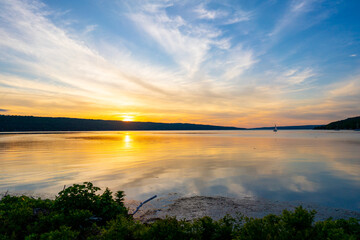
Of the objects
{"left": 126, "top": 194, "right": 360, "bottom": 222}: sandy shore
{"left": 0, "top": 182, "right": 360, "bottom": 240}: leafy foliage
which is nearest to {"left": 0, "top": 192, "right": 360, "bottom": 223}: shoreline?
{"left": 126, "top": 194, "right": 360, "bottom": 222}: sandy shore

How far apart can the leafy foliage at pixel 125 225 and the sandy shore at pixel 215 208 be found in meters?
1.95

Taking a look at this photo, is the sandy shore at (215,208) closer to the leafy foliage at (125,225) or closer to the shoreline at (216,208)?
the shoreline at (216,208)

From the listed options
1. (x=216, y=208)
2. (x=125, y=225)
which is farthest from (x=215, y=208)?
(x=125, y=225)

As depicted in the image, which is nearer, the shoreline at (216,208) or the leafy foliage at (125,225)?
the leafy foliage at (125,225)

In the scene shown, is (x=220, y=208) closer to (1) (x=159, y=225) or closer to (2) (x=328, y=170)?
(1) (x=159, y=225)

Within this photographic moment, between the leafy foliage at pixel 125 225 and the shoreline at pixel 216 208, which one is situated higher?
the leafy foliage at pixel 125 225

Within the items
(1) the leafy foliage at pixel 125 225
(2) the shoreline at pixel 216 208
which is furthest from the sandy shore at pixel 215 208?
(1) the leafy foliage at pixel 125 225

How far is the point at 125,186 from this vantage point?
1432 centimetres

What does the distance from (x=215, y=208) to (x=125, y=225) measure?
16.5ft

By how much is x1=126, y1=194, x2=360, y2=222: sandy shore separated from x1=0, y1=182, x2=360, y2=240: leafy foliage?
1951mm

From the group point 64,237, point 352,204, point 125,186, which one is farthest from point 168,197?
point 352,204

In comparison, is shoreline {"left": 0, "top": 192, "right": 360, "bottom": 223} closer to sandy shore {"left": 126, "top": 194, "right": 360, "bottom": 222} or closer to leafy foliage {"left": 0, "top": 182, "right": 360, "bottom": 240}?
sandy shore {"left": 126, "top": 194, "right": 360, "bottom": 222}

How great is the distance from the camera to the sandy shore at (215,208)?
9258 mm

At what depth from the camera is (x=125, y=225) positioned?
6496mm
